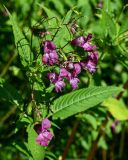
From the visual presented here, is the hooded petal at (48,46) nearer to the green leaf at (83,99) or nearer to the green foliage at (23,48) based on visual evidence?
the green foliage at (23,48)

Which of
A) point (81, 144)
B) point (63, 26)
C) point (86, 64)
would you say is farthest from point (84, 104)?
point (81, 144)

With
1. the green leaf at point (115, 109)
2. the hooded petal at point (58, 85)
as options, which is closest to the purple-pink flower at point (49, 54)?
the hooded petal at point (58, 85)

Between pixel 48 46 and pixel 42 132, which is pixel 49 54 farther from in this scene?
pixel 42 132

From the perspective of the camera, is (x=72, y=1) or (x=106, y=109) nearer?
(x=106, y=109)

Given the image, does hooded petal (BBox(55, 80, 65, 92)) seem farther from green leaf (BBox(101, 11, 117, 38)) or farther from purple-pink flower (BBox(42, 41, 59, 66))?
green leaf (BBox(101, 11, 117, 38))

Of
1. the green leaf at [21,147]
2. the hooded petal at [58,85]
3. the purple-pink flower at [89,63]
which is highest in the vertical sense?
the purple-pink flower at [89,63]

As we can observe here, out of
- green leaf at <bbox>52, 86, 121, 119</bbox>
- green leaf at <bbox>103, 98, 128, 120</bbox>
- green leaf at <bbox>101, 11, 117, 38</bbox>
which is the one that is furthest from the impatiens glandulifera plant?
green leaf at <bbox>103, 98, 128, 120</bbox>

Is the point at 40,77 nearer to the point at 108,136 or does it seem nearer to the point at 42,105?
the point at 42,105

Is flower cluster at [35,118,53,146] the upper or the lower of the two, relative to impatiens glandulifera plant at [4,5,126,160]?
lower
